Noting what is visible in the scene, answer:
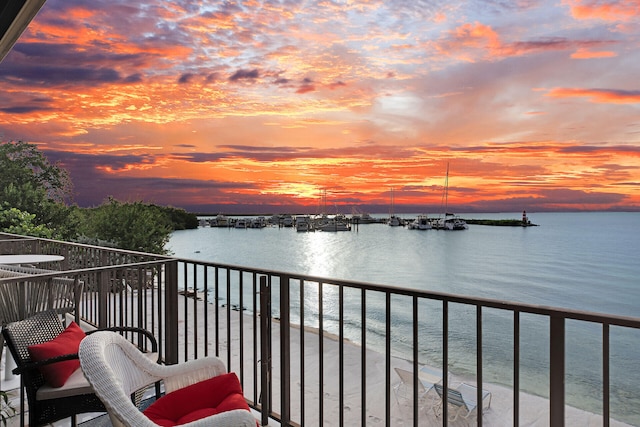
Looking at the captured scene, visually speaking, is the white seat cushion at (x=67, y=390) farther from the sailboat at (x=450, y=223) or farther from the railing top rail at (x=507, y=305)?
the sailboat at (x=450, y=223)

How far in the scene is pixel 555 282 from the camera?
34812 millimetres

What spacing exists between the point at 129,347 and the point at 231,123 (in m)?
14.3

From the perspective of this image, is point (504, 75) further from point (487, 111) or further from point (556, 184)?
point (556, 184)

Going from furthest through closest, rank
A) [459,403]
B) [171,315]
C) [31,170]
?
1. [31,170]
2. [459,403]
3. [171,315]

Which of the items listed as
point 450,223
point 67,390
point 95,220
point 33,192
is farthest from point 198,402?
point 450,223

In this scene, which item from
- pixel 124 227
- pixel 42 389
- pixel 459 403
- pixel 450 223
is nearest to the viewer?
pixel 42 389

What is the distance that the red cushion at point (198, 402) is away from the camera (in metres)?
1.93

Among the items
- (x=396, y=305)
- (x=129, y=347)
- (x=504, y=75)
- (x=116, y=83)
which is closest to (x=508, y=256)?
(x=396, y=305)

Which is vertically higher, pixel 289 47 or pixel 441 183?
pixel 289 47

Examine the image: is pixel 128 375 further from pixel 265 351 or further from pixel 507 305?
pixel 507 305

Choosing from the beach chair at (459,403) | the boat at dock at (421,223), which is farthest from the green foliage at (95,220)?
the boat at dock at (421,223)

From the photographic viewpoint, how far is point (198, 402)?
6.66 feet

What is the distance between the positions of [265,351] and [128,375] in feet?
3.11

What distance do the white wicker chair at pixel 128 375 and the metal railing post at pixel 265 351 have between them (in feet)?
1.99
